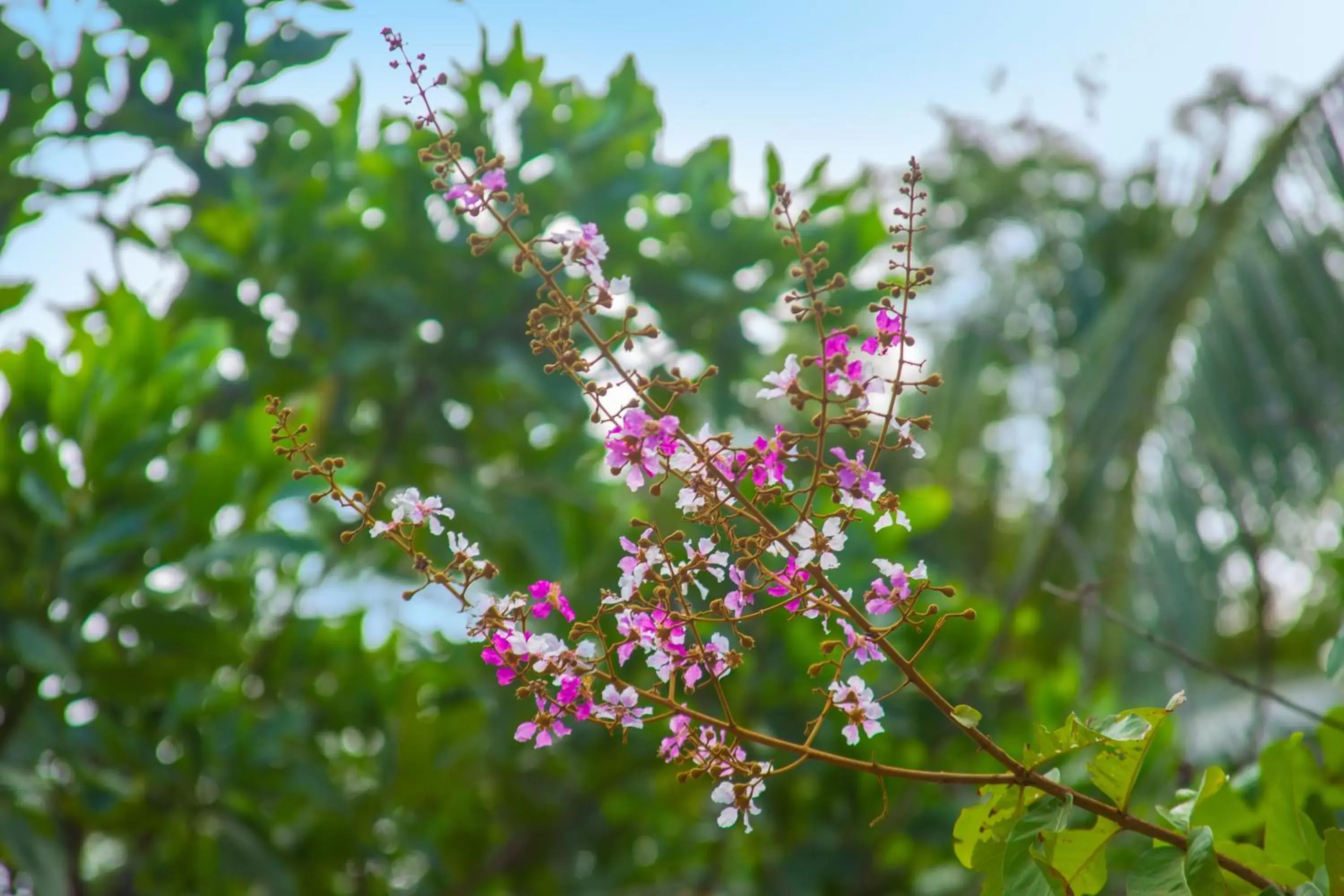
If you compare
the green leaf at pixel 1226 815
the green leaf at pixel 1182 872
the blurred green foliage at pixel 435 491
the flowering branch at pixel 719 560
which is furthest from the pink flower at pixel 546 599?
the blurred green foliage at pixel 435 491

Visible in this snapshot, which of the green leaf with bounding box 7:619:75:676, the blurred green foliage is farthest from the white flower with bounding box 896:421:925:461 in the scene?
the green leaf with bounding box 7:619:75:676

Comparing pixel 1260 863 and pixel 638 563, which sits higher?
pixel 638 563

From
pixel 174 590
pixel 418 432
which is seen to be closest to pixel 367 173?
pixel 418 432

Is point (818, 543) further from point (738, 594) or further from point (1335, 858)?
point (1335, 858)

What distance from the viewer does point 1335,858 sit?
2.10 feet

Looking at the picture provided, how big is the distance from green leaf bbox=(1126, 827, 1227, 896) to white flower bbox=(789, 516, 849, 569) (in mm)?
241

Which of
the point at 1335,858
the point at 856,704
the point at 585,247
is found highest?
the point at 585,247

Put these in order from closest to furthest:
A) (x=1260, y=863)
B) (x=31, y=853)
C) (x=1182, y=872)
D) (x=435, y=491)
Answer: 1. (x=1182, y=872)
2. (x=1260, y=863)
3. (x=31, y=853)
4. (x=435, y=491)

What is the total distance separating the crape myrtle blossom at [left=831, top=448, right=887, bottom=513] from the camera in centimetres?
64

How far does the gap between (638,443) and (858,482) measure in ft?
0.41

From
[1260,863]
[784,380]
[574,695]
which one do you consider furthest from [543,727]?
[1260,863]

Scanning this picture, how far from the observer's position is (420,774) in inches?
71.5

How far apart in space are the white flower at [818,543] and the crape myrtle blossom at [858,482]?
0.06 ft

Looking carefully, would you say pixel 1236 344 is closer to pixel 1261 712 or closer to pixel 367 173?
pixel 1261 712
